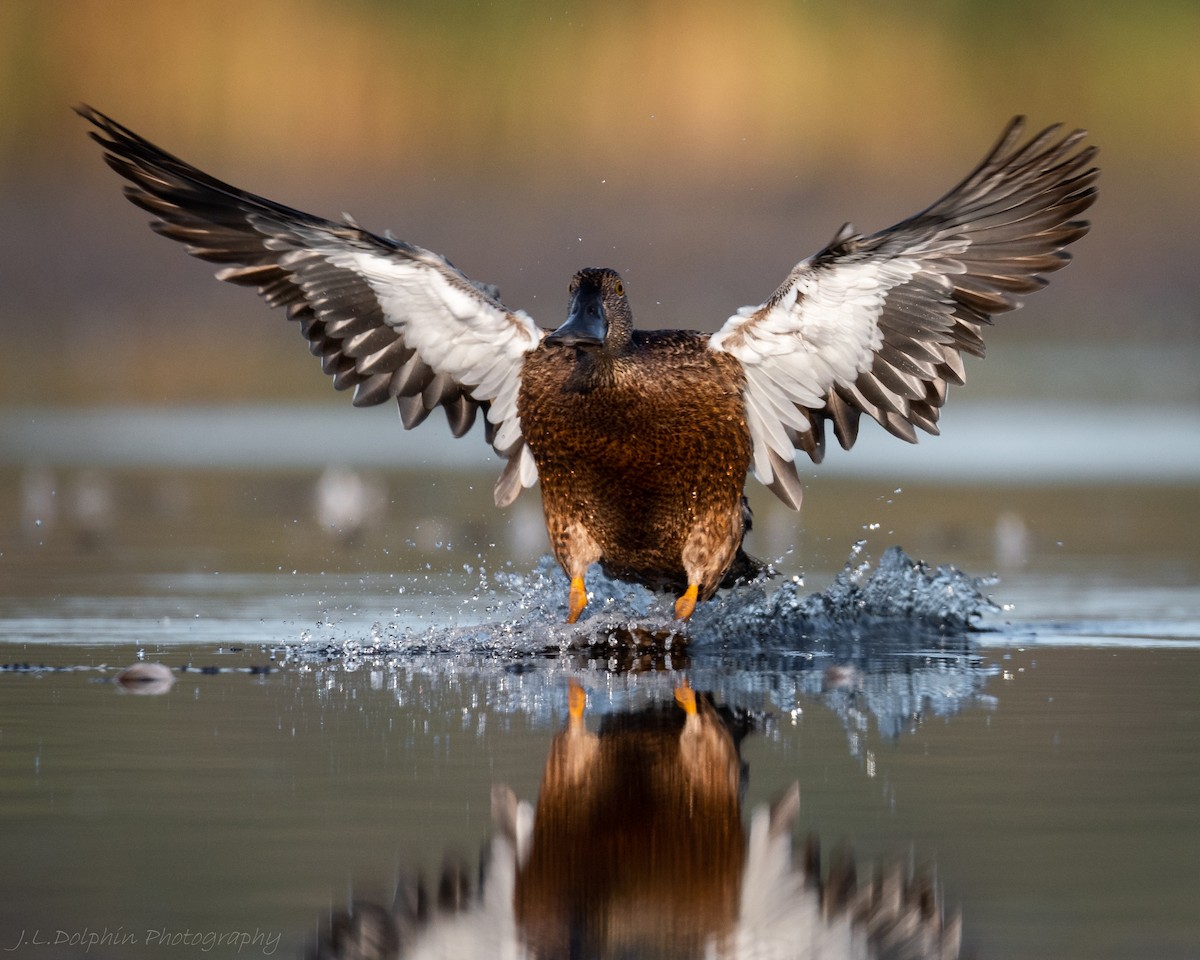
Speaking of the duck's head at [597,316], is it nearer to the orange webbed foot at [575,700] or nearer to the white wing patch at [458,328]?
the white wing patch at [458,328]

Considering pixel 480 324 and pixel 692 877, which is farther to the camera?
pixel 480 324

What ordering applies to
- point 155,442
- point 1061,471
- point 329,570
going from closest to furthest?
point 329,570, point 1061,471, point 155,442

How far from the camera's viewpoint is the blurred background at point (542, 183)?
20281 millimetres

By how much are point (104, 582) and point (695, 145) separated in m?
34.5

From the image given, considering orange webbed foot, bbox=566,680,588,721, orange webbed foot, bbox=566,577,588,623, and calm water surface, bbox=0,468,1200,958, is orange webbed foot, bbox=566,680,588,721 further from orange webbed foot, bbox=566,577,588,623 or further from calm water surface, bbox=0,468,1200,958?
orange webbed foot, bbox=566,577,588,623

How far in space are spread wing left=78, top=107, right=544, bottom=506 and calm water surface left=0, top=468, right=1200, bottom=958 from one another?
0.90 meters

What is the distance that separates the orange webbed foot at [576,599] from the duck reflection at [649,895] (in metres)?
3.02

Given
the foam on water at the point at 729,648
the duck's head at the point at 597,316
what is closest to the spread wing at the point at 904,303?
the duck's head at the point at 597,316

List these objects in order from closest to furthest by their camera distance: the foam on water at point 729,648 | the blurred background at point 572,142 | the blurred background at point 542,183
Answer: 1. the foam on water at point 729,648
2. the blurred background at point 542,183
3. the blurred background at point 572,142

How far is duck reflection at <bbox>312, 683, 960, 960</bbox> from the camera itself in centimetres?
472

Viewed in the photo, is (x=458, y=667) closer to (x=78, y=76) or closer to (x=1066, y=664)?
(x=1066, y=664)

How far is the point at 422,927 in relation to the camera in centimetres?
485

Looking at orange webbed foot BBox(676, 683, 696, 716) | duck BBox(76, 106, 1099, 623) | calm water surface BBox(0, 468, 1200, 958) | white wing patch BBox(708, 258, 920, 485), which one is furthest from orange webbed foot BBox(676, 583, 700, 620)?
orange webbed foot BBox(676, 683, 696, 716)

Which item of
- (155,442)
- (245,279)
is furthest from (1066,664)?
(155,442)
